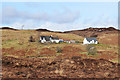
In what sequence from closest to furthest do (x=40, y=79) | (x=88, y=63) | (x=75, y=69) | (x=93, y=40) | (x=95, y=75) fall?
1. (x=40, y=79)
2. (x=95, y=75)
3. (x=75, y=69)
4. (x=88, y=63)
5. (x=93, y=40)

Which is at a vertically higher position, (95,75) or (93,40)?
(93,40)

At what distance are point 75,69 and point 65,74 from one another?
8.27 feet

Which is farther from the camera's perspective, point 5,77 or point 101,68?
point 101,68

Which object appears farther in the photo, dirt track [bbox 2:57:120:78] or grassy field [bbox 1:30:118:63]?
grassy field [bbox 1:30:118:63]

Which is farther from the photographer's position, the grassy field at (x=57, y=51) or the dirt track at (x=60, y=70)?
the grassy field at (x=57, y=51)

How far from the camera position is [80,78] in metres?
13.5

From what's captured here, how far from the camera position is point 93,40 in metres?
62.8

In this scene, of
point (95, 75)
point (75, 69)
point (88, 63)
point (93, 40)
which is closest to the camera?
point (95, 75)

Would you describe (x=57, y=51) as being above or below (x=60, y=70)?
above

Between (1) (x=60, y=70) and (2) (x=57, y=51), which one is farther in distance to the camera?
(2) (x=57, y=51)

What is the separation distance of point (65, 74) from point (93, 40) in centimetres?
5030

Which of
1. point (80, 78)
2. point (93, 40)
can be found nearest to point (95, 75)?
point (80, 78)

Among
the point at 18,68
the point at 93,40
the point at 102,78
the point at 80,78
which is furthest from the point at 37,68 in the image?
the point at 93,40

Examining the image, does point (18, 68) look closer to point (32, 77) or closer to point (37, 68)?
point (37, 68)
